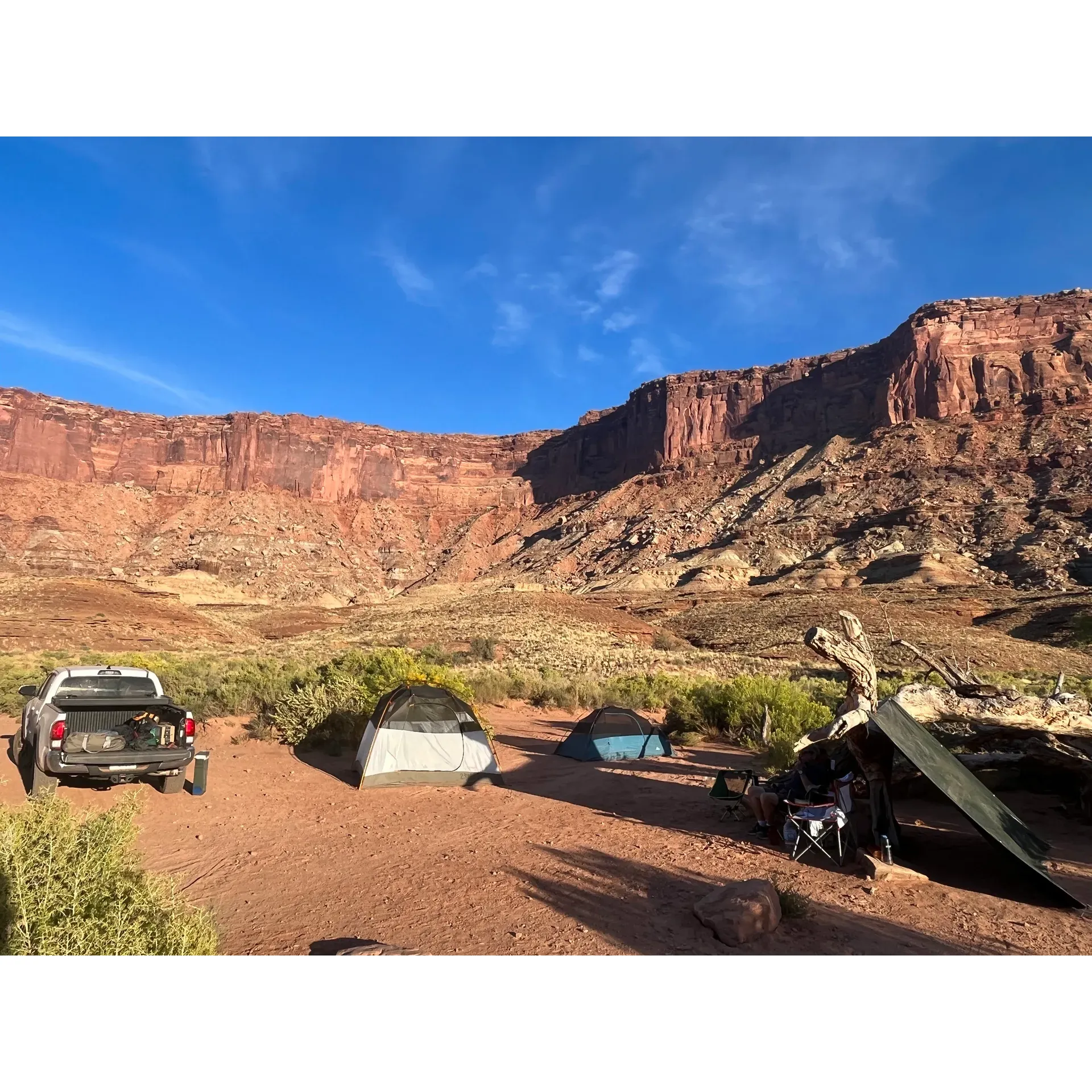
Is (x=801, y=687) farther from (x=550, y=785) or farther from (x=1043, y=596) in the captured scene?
(x=1043, y=596)

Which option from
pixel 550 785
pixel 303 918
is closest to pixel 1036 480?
pixel 550 785

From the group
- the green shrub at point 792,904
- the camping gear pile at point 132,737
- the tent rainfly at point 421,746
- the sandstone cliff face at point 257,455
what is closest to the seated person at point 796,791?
the green shrub at point 792,904

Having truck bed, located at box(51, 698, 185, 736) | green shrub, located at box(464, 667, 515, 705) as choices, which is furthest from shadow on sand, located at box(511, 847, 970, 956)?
green shrub, located at box(464, 667, 515, 705)

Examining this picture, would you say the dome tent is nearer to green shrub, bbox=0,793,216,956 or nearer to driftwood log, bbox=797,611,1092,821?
driftwood log, bbox=797,611,1092,821

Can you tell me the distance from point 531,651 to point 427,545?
8073 cm

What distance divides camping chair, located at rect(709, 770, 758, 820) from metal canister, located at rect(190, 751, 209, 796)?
6282 mm

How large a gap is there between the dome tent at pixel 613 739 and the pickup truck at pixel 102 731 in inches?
238

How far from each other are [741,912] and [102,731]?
7.65 metres

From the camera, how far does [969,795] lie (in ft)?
20.3

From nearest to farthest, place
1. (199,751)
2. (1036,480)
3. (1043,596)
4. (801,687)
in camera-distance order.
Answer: (199,751) → (801,687) → (1043,596) → (1036,480)

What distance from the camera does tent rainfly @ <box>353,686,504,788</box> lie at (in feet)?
30.3

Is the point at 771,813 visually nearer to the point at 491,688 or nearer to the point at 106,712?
the point at 106,712

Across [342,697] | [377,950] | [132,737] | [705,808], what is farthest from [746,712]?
[132,737]

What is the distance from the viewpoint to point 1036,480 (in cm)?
6353
